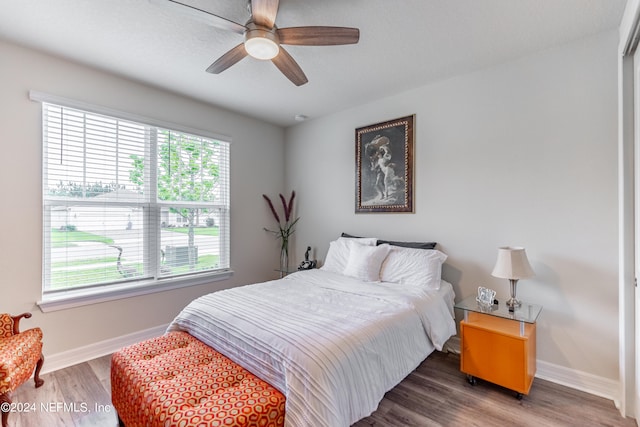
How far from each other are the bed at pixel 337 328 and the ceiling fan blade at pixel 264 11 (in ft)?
5.93

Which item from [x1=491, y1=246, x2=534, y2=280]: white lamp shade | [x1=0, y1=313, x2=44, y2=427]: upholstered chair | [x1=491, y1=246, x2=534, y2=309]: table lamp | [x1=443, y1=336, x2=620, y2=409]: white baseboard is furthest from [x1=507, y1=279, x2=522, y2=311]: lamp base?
[x1=0, y1=313, x2=44, y2=427]: upholstered chair

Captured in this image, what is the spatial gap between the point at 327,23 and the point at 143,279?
9.72ft

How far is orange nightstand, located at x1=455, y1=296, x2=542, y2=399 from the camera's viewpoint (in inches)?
79.0

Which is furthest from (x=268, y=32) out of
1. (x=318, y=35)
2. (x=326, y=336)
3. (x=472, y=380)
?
(x=472, y=380)

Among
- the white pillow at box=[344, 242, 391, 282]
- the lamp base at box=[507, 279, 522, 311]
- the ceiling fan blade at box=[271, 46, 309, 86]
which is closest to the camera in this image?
the ceiling fan blade at box=[271, 46, 309, 86]

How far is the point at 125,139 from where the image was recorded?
9.52ft

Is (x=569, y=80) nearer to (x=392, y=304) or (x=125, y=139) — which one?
(x=392, y=304)

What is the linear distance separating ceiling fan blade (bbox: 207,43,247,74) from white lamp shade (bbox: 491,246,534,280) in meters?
2.41

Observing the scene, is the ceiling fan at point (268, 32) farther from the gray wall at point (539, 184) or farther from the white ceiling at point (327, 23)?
the gray wall at point (539, 184)

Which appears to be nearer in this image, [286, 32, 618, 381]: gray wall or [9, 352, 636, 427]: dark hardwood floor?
[9, 352, 636, 427]: dark hardwood floor

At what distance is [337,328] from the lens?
1.67m

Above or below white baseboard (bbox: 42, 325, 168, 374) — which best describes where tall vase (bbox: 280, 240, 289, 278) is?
above

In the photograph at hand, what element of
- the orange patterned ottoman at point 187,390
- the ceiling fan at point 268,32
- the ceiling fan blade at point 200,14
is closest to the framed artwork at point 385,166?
the ceiling fan at point 268,32

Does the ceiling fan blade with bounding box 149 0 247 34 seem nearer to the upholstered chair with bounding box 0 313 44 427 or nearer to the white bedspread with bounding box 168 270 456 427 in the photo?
the white bedspread with bounding box 168 270 456 427
